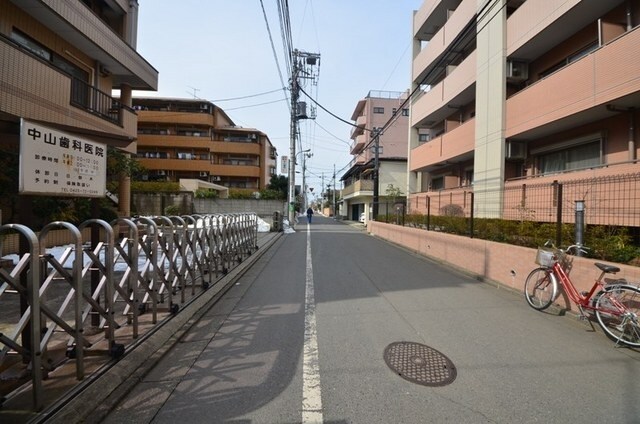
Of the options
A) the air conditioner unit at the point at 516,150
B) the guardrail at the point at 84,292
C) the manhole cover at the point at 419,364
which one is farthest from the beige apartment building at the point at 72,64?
the air conditioner unit at the point at 516,150

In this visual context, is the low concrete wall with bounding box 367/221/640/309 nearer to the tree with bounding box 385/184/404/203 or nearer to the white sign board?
the white sign board

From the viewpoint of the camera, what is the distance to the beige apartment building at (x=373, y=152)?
3788 centimetres

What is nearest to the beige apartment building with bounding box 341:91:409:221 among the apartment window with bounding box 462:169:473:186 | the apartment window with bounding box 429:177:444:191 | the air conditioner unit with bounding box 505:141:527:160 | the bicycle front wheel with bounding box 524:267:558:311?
the apartment window with bounding box 429:177:444:191

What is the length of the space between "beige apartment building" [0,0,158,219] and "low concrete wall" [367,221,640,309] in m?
6.56

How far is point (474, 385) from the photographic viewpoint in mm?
3473

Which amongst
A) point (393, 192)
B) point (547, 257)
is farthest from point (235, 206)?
point (547, 257)

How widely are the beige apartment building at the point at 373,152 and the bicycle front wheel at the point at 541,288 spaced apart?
2852 centimetres

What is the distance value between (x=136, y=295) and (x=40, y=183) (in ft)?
5.28

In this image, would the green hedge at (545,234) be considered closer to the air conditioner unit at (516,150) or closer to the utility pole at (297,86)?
the air conditioner unit at (516,150)

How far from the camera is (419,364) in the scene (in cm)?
394

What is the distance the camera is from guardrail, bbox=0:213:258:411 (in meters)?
2.71

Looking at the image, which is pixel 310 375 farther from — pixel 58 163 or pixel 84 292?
pixel 58 163

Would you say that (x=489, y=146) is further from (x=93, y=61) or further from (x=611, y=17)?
(x=93, y=61)

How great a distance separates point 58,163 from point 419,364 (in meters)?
3.92
